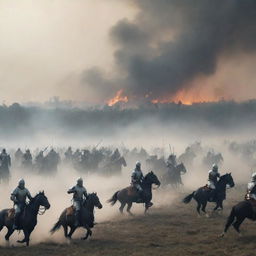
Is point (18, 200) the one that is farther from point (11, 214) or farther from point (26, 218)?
point (26, 218)

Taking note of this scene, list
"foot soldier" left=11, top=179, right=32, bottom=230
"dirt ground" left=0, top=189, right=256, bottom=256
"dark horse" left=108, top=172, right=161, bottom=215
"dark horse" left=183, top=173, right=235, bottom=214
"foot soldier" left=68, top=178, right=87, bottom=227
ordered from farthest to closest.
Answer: "dark horse" left=108, top=172, right=161, bottom=215 → "dark horse" left=183, top=173, right=235, bottom=214 → "foot soldier" left=68, top=178, right=87, bottom=227 → "foot soldier" left=11, top=179, right=32, bottom=230 → "dirt ground" left=0, top=189, right=256, bottom=256

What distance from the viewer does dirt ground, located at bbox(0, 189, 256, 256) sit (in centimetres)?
1692

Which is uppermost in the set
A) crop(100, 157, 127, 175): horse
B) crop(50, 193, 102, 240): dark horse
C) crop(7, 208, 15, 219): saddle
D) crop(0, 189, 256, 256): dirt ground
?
crop(100, 157, 127, 175): horse

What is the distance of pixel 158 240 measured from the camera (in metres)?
19.1

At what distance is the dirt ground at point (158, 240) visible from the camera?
16.9 meters

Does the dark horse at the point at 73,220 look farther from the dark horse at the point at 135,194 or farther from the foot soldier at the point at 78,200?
the dark horse at the point at 135,194

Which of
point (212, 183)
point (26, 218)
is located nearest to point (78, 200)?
point (26, 218)

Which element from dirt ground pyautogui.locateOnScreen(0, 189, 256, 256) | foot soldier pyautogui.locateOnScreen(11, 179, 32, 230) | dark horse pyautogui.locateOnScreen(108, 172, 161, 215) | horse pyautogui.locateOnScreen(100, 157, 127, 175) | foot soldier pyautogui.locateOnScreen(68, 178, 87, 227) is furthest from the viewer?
horse pyautogui.locateOnScreen(100, 157, 127, 175)

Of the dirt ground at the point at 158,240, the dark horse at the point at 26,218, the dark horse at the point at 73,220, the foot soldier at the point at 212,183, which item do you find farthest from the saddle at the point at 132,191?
the dark horse at the point at 26,218

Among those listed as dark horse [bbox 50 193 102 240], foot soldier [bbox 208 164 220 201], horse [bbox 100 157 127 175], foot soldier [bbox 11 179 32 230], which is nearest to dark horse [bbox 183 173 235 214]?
foot soldier [bbox 208 164 220 201]

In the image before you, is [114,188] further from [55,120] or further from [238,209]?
[55,120]

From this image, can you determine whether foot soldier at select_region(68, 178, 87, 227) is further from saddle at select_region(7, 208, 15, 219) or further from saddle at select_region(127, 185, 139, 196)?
saddle at select_region(127, 185, 139, 196)

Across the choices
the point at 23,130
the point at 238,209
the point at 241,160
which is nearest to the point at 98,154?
the point at 241,160

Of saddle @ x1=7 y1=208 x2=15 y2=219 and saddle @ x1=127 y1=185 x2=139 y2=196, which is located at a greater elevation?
saddle @ x1=127 y1=185 x2=139 y2=196
